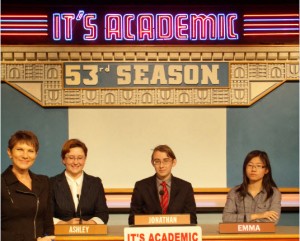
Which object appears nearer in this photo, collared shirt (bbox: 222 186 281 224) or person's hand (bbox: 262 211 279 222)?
person's hand (bbox: 262 211 279 222)

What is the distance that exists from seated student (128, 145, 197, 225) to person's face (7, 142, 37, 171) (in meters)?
1.26

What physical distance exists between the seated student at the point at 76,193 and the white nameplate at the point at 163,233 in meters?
0.57

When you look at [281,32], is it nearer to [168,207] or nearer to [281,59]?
[281,59]

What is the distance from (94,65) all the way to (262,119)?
1592 millimetres

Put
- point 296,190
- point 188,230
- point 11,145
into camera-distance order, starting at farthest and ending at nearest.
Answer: point 296,190 → point 188,230 → point 11,145

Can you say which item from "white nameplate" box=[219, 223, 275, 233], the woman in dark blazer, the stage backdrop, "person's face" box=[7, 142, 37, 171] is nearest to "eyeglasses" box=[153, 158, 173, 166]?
"white nameplate" box=[219, 223, 275, 233]

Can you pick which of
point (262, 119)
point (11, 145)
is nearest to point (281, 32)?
point (262, 119)

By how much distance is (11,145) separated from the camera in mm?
3439

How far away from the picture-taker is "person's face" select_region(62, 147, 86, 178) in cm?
444

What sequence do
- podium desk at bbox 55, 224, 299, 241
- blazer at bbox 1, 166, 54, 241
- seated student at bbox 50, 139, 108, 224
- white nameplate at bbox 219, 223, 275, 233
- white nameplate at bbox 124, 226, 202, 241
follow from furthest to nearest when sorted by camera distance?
1. seated student at bbox 50, 139, 108, 224
2. white nameplate at bbox 219, 223, 275, 233
3. podium desk at bbox 55, 224, 299, 241
4. white nameplate at bbox 124, 226, 202, 241
5. blazer at bbox 1, 166, 54, 241

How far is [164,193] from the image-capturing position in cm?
455

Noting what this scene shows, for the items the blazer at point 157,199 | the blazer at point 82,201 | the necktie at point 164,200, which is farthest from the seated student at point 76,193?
the necktie at point 164,200

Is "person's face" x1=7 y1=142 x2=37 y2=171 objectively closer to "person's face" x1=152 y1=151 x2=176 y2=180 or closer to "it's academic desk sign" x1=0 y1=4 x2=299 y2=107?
"person's face" x1=152 y1=151 x2=176 y2=180

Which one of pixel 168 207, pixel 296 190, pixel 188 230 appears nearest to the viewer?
pixel 188 230
